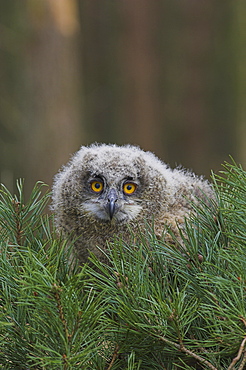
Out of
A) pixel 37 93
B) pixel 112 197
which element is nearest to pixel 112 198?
pixel 112 197

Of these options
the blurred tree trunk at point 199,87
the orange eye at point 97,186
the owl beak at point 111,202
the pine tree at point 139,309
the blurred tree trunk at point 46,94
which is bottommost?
the pine tree at point 139,309

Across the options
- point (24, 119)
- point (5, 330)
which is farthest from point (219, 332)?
point (24, 119)

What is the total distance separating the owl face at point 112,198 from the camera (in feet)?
13.2

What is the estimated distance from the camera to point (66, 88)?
8.47 m

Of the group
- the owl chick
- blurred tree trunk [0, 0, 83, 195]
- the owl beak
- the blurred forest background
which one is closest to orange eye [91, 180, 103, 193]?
the owl chick

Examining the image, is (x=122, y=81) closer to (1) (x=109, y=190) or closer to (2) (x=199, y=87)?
(2) (x=199, y=87)

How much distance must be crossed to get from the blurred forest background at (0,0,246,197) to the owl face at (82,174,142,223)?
6.78 feet

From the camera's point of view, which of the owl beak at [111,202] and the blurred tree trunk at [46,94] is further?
the blurred tree trunk at [46,94]

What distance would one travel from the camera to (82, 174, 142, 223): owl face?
402 centimetres

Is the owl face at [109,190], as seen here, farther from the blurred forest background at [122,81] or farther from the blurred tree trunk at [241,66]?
the blurred tree trunk at [241,66]

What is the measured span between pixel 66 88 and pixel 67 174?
4.30 metres

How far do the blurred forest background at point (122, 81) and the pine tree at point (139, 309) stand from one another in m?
3.79

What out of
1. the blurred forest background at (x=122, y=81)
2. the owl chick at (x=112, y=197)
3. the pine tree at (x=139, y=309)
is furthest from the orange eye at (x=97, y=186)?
the blurred forest background at (x=122, y=81)

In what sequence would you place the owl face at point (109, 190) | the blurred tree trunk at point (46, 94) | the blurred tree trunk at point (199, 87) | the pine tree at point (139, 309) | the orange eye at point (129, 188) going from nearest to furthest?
1. the pine tree at point (139, 309)
2. the owl face at point (109, 190)
3. the orange eye at point (129, 188)
4. the blurred tree trunk at point (46, 94)
5. the blurred tree trunk at point (199, 87)
